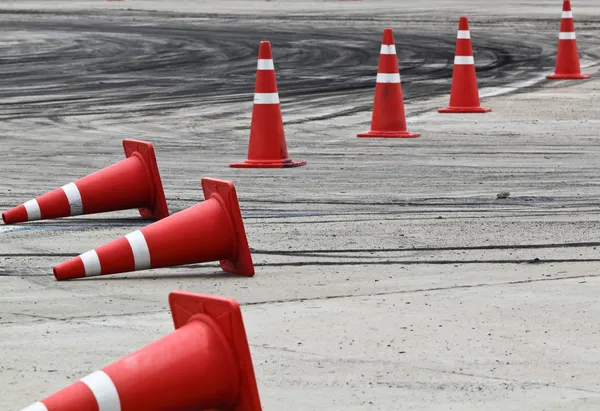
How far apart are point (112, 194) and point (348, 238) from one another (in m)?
1.38

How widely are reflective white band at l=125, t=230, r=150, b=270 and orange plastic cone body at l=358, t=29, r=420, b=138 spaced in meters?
5.67

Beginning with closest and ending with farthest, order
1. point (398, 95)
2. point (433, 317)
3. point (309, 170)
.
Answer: point (433, 317)
point (309, 170)
point (398, 95)

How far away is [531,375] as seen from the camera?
4590 millimetres

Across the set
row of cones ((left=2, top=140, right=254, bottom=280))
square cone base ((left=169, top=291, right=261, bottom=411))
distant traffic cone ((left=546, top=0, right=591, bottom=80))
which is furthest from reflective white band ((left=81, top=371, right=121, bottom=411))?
distant traffic cone ((left=546, top=0, right=591, bottom=80))

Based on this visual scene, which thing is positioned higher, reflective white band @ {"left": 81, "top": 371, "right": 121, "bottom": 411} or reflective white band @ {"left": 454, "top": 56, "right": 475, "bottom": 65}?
reflective white band @ {"left": 81, "top": 371, "right": 121, "bottom": 411}

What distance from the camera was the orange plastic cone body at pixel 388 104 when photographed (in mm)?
11773

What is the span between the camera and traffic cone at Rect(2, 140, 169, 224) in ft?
24.9

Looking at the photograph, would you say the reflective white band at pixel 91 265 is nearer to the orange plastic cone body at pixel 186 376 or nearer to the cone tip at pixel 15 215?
the cone tip at pixel 15 215

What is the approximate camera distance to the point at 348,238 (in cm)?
707

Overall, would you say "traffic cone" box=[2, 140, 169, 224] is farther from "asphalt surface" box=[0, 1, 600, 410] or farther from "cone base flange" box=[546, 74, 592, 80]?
"cone base flange" box=[546, 74, 592, 80]

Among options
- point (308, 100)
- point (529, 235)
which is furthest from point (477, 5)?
point (529, 235)

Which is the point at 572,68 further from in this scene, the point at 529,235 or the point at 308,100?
the point at 529,235

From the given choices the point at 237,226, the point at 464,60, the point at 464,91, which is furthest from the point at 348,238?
the point at 464,60

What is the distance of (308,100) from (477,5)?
19603 millimetres
